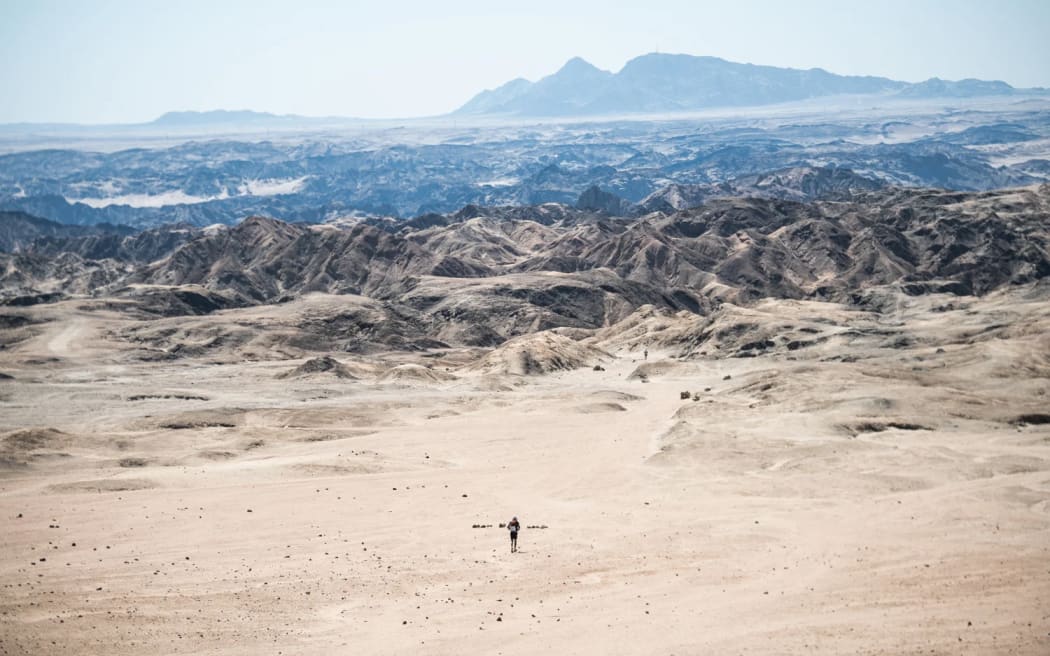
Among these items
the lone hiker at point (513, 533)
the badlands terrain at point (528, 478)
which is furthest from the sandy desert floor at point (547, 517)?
the lone hiker at point (513, 533)

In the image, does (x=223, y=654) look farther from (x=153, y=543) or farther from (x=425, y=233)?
(x=425, y=233)

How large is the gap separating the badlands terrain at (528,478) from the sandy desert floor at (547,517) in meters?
0.17

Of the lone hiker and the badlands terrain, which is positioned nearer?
the badlands terrain

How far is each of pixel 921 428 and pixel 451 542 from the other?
3259cm

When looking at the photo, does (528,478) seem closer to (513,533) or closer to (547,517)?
(547,517)

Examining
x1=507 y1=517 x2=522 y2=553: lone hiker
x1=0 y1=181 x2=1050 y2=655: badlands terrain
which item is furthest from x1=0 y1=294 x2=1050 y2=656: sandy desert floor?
x1=507 y1=517 x2=522 y2=553: lone hiker

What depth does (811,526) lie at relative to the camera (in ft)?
120

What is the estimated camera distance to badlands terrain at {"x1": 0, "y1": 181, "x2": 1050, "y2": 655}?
2639cm

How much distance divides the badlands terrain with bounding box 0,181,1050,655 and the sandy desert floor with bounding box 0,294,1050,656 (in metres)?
0.17

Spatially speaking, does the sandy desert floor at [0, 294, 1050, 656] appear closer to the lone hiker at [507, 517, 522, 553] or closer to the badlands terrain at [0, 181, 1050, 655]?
the badlands terrain at [0, 181, 1050, 655]

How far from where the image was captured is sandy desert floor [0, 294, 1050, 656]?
25766mm

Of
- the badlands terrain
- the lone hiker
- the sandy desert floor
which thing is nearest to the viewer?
the sandy desert floor

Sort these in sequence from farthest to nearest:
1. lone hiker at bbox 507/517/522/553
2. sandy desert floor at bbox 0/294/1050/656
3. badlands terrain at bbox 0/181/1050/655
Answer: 1. lone hiker at bbox 507/517/522/553
2. badlands terrain at bbox 0/181/1050/655
3. sandy desert floor at bbox 0/294/1050/656

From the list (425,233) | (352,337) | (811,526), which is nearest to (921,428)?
(811,526)
